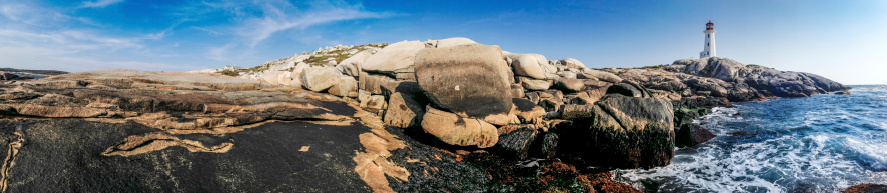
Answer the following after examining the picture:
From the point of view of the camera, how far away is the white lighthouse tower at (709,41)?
73062 millimetres

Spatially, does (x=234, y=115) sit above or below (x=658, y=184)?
above

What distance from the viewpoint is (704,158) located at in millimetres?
11930

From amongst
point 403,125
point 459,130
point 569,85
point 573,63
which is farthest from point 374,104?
point 573,63

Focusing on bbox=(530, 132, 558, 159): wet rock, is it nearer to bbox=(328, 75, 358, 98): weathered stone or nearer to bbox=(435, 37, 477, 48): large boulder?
bbox=(328, 75, 358, 98): weathered stone

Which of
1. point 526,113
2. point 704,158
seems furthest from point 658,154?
point 526,113

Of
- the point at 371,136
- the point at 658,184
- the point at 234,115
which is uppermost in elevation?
the point at 234,115

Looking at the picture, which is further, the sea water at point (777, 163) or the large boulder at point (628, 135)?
the large boulder at point (628, 135)

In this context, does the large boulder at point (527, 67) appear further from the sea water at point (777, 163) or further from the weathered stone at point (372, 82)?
the sea water at point (777, 163)

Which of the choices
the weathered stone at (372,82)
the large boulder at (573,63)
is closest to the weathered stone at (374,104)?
the weathered stone at (372,82)

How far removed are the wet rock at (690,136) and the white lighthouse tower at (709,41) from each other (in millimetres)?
76670

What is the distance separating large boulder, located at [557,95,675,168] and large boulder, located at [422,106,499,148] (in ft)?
9.79

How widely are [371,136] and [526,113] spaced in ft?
21.9

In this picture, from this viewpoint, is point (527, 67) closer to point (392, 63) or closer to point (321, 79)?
point (392, 63)

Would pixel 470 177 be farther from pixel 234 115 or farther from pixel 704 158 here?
pixel 704 158
